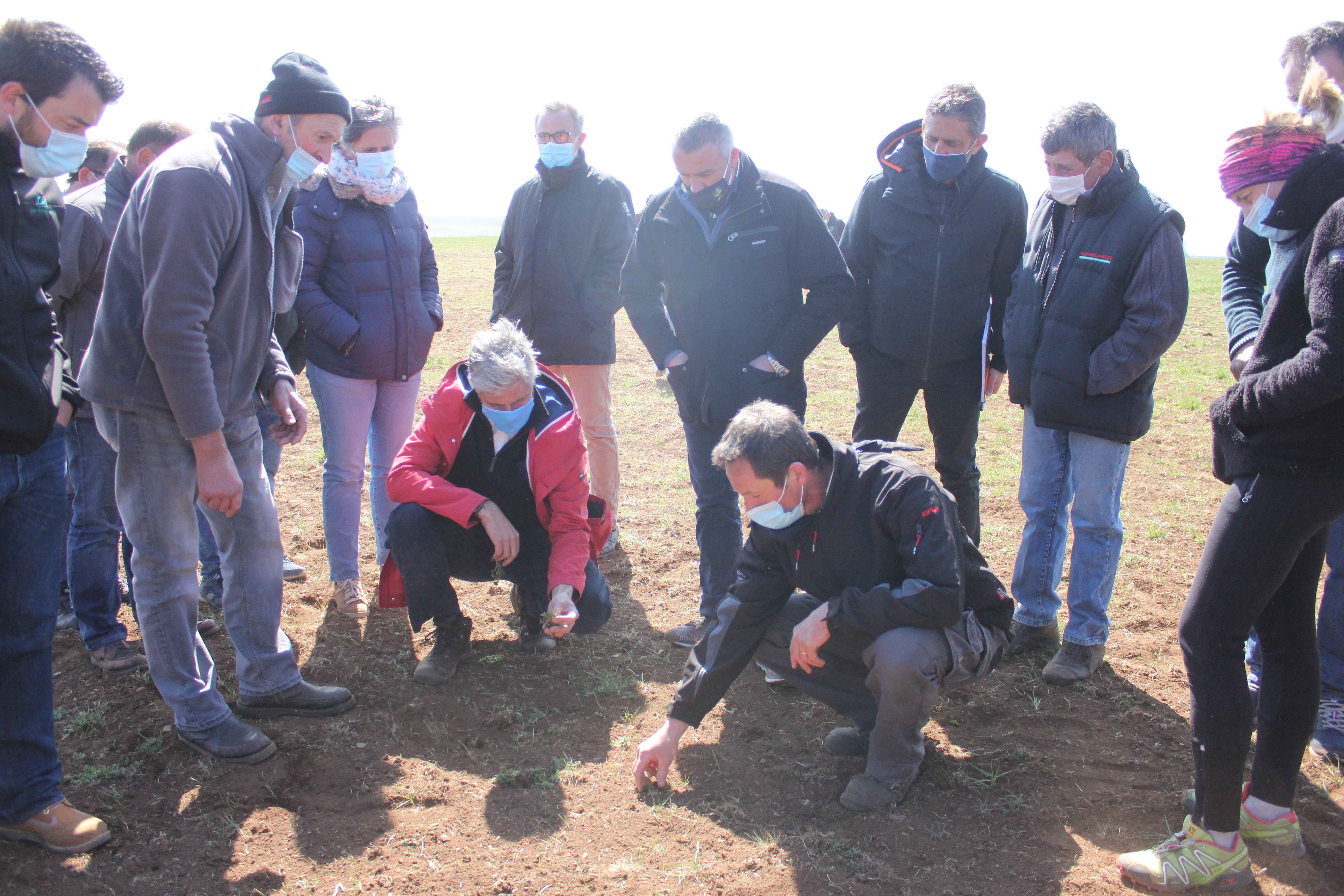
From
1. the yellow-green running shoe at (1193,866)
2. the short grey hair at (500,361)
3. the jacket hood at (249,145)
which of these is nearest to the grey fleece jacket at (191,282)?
the jacket hood at (249,145)

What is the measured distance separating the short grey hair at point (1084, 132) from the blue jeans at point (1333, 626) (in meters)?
1.62

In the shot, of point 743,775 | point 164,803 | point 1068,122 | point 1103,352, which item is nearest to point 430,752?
point 164,803

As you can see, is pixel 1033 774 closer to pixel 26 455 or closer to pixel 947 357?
pixel 947 357

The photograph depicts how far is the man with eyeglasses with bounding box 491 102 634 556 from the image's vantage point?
15.9ft

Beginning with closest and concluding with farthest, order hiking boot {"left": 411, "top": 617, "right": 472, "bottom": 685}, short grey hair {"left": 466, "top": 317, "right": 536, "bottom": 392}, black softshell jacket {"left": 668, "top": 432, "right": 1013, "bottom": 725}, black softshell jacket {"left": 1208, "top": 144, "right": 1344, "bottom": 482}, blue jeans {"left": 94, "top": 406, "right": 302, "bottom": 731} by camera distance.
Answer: black softshell jacket {"left": 1208, "top": 144, "right": 1344, "bottom": 482}
black softshell jacket {"left": 668, "top": 432, "right": 1013, "bottom": 725}
blue jeans {"left": 94, "top": 406, "right": 302, "bottom": 731}
short grey hair {"left": 466, "top": 317, "right": 536, "bottom": 392}
hiking boot {"left": 411, "top": 617, "right": 472, "bottom": 685}

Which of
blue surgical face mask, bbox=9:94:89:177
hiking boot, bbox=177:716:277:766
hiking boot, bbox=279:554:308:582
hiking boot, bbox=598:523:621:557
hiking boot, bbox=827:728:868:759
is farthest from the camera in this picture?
hiking boot, bbox=598:523:621:557

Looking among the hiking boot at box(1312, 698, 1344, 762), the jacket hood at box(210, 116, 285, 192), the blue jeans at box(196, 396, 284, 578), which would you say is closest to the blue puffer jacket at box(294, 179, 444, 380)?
the blue jeans at box(196, 396, 284, 578)

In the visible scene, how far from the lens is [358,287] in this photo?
4.23 meters

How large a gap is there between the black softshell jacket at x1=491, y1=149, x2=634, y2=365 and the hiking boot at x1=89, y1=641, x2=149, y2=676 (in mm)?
2314

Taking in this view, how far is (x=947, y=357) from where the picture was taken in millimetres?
4043

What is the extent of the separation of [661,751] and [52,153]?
2540 millimetres

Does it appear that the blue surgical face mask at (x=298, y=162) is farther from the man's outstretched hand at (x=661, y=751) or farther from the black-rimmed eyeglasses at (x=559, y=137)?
the man's outstretched hand at (x=661, y=751)

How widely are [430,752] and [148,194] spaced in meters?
2.11

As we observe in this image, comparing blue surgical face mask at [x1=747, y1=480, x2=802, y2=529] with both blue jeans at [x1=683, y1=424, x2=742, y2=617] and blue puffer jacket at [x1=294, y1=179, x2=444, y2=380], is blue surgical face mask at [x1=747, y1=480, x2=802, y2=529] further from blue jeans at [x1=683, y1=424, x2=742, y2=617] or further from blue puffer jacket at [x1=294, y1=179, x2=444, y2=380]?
blue puffer jacket at [x1=294, y1=179, x2=444, y2=380]
